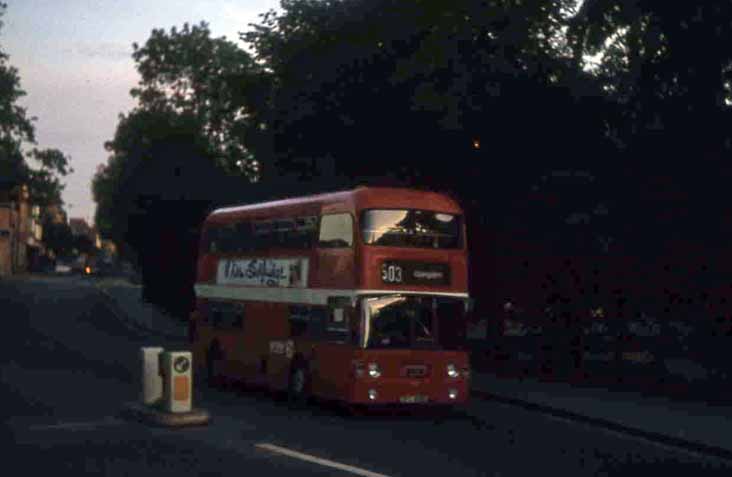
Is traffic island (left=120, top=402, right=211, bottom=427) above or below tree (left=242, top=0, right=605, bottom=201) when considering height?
below

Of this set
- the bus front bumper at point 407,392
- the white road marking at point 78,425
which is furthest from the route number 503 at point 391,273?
the white road marking at point 78,425

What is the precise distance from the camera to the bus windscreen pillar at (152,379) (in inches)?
806

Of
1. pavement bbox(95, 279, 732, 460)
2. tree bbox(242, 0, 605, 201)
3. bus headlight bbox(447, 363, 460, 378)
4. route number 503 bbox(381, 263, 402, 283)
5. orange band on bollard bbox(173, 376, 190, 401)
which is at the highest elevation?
tree bbox(242, 0, 605, 201)

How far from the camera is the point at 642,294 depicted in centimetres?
2670

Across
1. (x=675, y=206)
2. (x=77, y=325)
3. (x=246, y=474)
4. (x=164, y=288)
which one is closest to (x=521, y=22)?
(x=675, y=206)

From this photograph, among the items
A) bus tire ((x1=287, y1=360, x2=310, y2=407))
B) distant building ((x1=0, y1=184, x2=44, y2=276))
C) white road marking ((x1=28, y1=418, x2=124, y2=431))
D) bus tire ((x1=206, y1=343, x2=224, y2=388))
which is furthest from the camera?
distant building ((x1=0, y1=184, x2=44, y2=276))

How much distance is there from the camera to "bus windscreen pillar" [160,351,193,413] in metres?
19.9

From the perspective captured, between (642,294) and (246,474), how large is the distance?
1376 cm

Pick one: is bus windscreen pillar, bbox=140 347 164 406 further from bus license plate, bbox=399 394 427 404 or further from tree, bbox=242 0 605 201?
tree, bbox=242 0 605 201

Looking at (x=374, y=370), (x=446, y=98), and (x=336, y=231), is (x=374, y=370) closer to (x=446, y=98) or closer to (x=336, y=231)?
(x=336, y=231)

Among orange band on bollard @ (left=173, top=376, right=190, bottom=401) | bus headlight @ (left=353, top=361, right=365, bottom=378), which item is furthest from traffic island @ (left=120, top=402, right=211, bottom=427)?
bus headlight @ (left=353, top=361, right=365, bottom=378)

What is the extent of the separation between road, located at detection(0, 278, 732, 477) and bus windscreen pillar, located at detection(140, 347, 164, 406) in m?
0.69

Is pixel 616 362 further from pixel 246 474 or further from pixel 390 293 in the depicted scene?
pixel 246 474

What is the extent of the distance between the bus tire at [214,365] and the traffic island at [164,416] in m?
7.45
